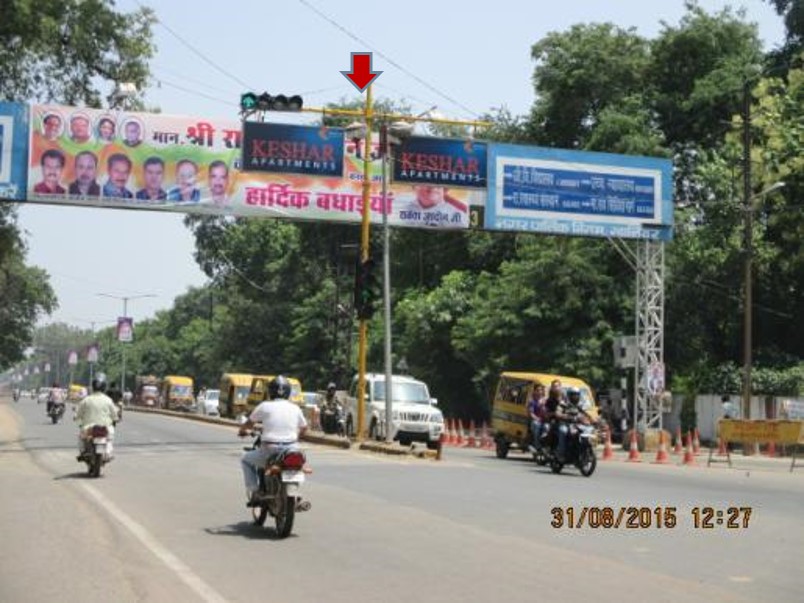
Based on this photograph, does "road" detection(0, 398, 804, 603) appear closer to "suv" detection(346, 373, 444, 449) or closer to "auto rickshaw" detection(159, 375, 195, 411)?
"suv" detection(346, 373, 444, 449)

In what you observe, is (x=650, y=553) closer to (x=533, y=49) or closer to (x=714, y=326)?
(x=714, y=326)

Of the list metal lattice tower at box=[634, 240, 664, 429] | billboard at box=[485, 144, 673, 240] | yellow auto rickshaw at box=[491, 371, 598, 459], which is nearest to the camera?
yellow auto rickshaw at box=[491, 371, 598, 459]

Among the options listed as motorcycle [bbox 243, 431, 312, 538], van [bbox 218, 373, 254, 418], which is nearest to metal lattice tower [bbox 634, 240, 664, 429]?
motorcycle [bbox 243, 431, 312, 538]

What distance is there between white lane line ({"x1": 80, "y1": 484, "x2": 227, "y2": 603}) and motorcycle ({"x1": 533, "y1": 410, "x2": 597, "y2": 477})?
29.8ft

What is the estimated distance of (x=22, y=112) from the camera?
27641 millimetres

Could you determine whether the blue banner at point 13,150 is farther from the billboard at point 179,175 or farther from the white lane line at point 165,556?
the white lane line at point 165,556

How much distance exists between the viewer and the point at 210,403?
66.9m

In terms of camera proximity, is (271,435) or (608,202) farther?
(608,202)

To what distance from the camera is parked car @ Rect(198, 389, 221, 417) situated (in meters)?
65.8

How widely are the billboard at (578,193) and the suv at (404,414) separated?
5211 mm

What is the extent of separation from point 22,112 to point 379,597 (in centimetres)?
2286

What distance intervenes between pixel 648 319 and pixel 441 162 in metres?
8.10

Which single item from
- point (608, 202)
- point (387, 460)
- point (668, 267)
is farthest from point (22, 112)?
point (668, 267)

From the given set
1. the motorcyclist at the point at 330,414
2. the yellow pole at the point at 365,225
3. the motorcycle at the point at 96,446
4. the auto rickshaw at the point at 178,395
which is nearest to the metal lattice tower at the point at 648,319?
the yellow pole at the point at 365,225
